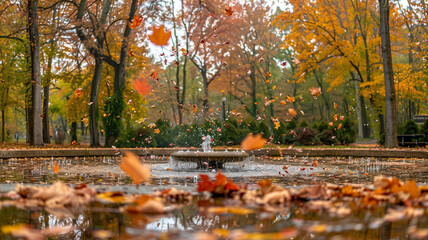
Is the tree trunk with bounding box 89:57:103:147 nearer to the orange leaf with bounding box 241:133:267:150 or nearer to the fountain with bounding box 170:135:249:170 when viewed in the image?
the fountain with bounding box 170:135:249:170

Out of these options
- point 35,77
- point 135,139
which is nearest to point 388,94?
point 135,139

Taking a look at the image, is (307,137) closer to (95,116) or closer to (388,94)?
(388,94)

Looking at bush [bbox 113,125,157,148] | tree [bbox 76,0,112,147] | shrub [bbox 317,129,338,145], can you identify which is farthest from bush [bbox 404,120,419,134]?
tree [bbox 76,0,112,147]

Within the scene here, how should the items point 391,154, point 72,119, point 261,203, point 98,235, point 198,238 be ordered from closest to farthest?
point 198,238, point 98,235, point 261,203, point 391,154, point 72,119

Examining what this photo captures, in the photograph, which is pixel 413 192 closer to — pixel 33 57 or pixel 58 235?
pixel 58 235

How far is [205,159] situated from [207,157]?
0.11 metres

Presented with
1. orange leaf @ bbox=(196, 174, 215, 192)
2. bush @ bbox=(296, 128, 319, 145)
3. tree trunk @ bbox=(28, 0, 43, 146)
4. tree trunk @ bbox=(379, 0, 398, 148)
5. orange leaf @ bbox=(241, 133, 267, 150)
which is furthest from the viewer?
bush @ bbox=(296, 128, 319, 145)

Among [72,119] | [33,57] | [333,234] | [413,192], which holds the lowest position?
[333,234]

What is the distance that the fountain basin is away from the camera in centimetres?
992

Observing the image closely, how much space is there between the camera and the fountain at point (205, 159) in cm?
996

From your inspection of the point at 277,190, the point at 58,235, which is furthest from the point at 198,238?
the point at 277,190

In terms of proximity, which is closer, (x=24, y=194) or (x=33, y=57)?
(x=24, y=194)

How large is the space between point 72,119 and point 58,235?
30.4 meters

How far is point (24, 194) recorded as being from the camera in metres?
3.61
